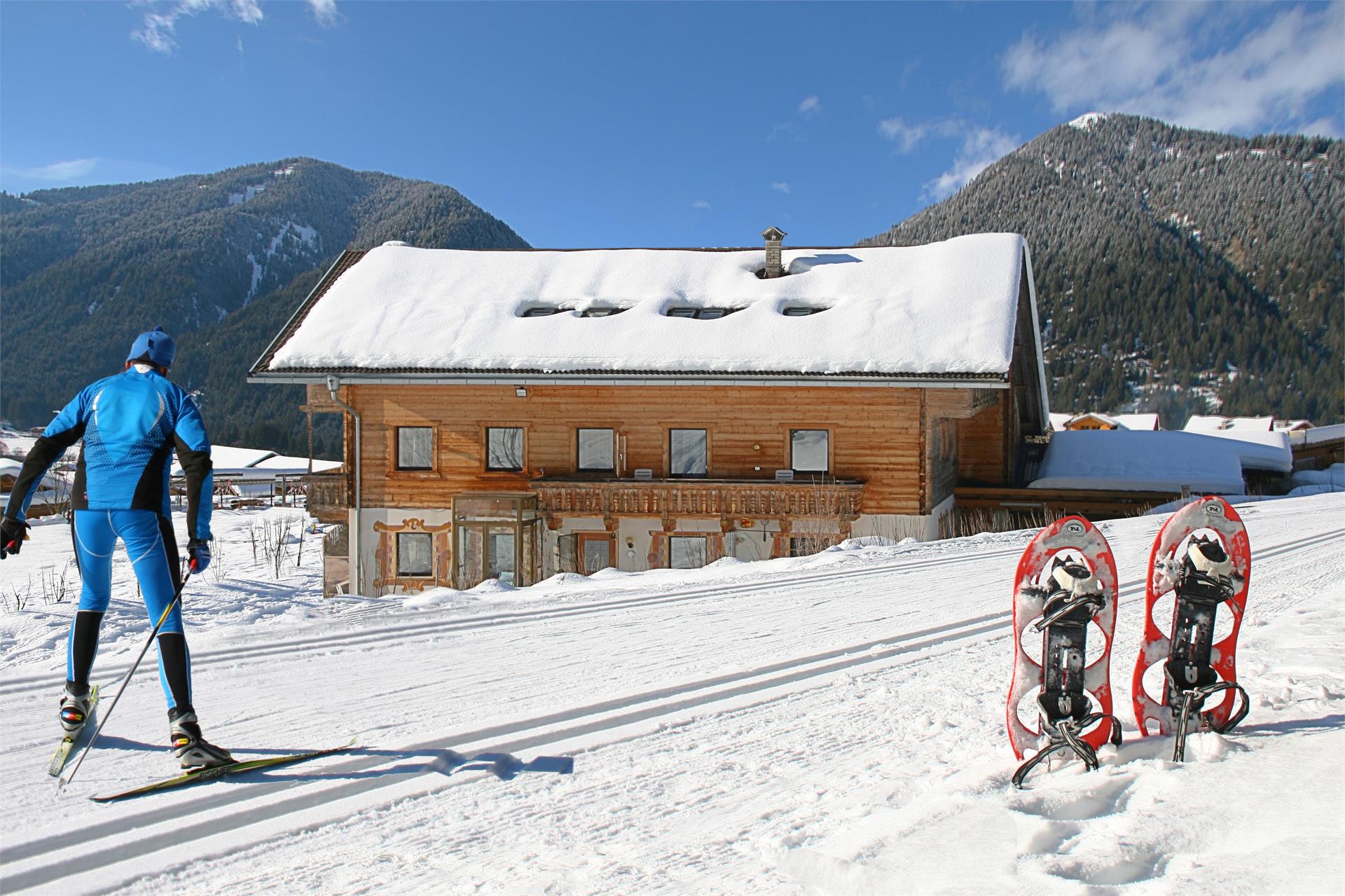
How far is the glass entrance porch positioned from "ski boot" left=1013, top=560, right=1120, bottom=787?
14.7 m

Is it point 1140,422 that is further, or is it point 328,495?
point 1140,422

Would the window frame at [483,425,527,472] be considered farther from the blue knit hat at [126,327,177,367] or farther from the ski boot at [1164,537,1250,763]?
the ski boot at [1164,537,1250,763]

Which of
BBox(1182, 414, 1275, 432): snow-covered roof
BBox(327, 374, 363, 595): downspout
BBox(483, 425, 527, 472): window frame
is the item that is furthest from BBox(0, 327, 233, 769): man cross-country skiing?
BBox(1182, 414, 1275, 432): snow-covered roof

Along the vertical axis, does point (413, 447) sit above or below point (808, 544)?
above

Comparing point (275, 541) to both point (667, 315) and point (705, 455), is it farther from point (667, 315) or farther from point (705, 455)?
point (705, 455)

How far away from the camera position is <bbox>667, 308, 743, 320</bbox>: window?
1994 centimetres

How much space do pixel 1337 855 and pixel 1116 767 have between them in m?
0.99

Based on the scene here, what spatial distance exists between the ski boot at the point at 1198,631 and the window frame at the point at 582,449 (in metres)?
15.2

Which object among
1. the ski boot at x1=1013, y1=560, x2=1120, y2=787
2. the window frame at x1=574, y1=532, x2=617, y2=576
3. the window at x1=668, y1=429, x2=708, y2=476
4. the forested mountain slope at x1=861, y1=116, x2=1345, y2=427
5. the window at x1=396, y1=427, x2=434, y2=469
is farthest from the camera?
the forested mountain slope at x1=861, y1=116, x2=1345, y2=427

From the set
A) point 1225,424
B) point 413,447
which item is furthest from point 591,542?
point 1225,424

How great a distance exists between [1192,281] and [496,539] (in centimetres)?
15196

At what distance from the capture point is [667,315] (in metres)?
20.0

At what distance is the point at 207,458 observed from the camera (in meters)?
4.35

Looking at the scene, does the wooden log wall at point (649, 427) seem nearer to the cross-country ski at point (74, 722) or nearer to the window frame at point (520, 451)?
the window frame at point (520, 451)
